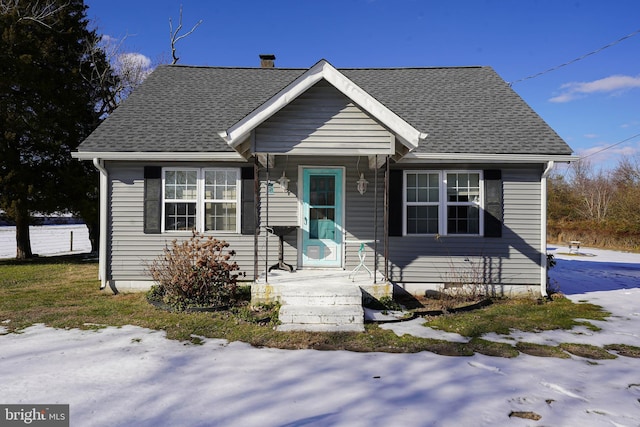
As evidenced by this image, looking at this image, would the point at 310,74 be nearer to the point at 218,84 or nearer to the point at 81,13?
the point at 218,84

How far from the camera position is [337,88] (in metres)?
6.29

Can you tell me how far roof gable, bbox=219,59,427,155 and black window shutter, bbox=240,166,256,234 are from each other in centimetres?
178

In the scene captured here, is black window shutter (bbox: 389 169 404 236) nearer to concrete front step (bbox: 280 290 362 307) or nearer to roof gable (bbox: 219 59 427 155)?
roof gable (bbox: 219 59 427 155)

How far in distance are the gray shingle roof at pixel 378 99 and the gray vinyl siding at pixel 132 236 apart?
1.96 feet

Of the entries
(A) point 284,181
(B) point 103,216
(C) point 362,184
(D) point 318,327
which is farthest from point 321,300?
(B) point 103,216

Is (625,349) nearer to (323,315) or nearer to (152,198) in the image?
(323,315)

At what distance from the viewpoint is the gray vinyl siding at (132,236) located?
26.4 feet

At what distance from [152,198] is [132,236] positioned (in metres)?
0.94

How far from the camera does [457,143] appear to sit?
8.03m

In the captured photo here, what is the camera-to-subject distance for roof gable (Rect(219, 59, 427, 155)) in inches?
242

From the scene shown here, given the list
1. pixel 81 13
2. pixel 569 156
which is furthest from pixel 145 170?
pixel 81 13

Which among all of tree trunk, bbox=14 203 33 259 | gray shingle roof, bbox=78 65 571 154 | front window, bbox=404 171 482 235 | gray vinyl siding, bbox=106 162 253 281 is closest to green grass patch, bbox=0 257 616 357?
gray vinyl siding, bbox=106 162 253 281

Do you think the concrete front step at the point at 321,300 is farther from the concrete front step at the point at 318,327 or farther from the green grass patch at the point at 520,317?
the green grass patch at the point at 520,317


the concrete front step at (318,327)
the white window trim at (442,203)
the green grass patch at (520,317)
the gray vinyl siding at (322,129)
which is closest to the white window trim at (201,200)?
the gray vinyl siding at (322,129)
